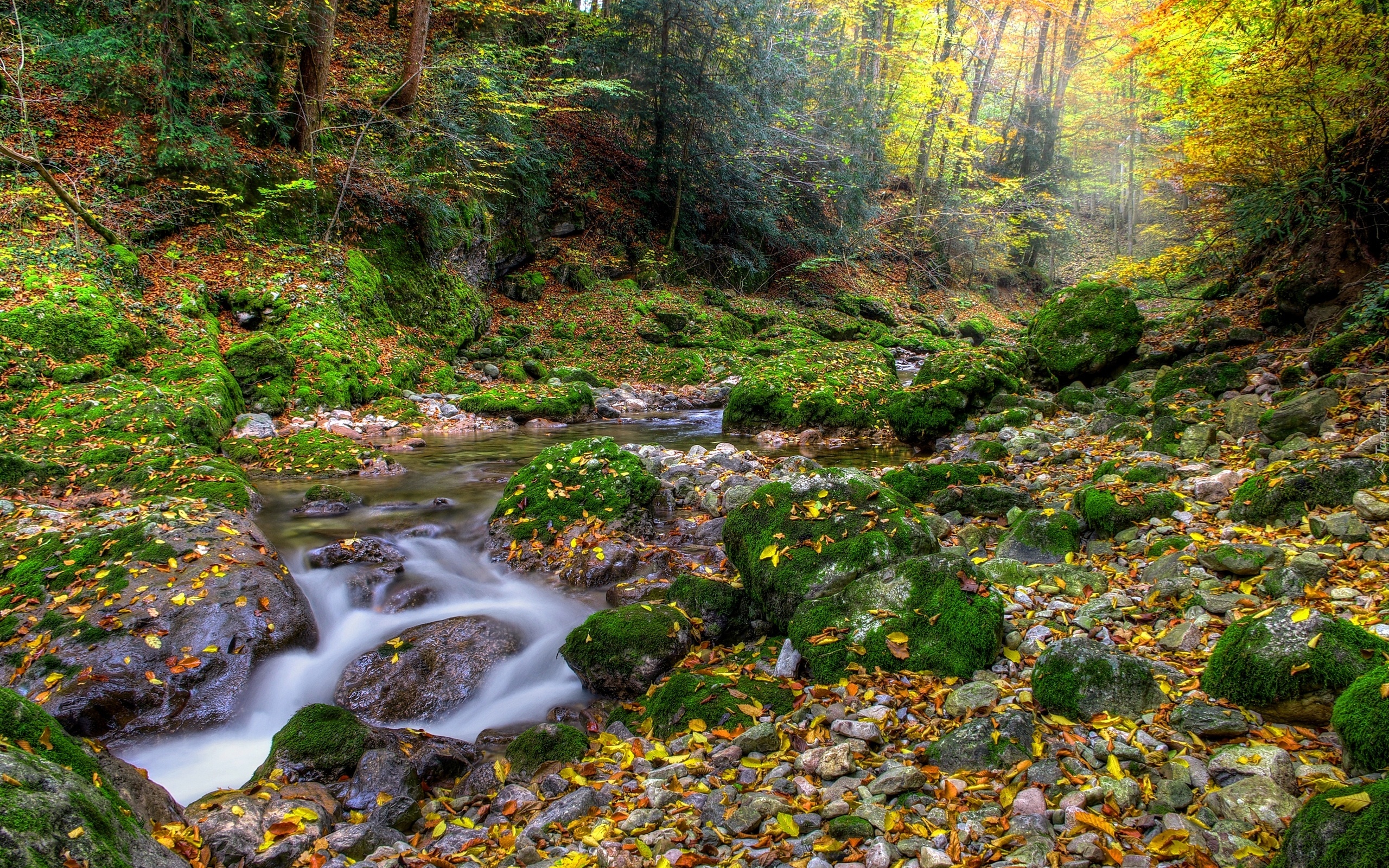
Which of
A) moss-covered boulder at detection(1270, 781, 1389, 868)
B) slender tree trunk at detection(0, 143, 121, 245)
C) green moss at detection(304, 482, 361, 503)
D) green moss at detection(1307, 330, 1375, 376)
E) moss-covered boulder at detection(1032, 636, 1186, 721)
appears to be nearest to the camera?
moss-covered boulder at detection(1270, 781, 1389, 868)

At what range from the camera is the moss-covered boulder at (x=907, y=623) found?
360cm

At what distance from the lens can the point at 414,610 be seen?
5.71m

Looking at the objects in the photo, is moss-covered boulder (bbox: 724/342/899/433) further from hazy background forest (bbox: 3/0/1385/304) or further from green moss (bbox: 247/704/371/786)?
green moss (bbox: 247/704/371/786)

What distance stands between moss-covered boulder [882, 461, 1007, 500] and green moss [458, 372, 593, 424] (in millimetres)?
7416

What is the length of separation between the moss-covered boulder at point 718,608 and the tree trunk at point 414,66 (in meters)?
13.9

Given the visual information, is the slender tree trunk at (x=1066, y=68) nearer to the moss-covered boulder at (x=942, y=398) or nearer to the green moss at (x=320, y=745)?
the moss-covered boulder at (x=942, y=398)

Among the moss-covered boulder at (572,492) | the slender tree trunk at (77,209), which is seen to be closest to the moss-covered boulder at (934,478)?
the moss-covered boulder at (572,492)

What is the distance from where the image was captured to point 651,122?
1977 centimetres

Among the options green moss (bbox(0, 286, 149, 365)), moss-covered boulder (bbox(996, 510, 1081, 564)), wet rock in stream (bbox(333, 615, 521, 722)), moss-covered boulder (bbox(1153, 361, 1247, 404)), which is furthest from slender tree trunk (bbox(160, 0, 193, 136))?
moss-covered boulder (bbox(1153, 361, 1247, 404))

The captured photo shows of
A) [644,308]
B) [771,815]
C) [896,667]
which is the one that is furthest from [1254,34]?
[644,308]

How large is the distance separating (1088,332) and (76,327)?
47.5 ft

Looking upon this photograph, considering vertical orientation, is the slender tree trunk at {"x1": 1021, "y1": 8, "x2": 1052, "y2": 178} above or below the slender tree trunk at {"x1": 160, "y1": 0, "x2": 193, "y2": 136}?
above

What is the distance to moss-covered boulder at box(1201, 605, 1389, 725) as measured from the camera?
259 centimetres

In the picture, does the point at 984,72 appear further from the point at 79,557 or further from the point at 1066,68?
the point at 79,557
